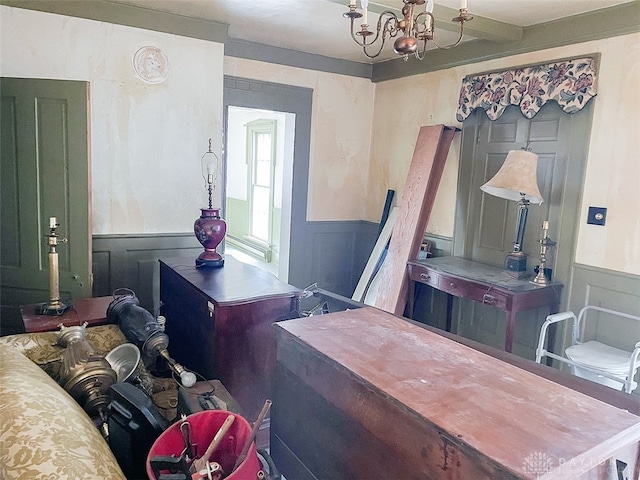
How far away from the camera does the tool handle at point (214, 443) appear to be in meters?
1.20

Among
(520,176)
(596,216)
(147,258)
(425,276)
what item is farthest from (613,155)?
(147,258)

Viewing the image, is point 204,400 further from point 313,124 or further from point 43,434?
point 313,124

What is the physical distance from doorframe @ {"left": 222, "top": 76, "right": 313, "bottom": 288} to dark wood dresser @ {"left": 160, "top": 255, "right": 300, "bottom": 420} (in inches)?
60.7

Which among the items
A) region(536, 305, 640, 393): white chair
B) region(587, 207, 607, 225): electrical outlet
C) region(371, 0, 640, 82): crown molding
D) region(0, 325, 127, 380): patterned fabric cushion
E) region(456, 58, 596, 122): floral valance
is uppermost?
region(371, 0, 640, 82): crown molding

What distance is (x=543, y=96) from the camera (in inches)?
122

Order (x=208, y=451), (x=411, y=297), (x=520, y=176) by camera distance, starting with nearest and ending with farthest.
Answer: (x=208, y=451) → (x=520, y=176) → (x=411, y=297)

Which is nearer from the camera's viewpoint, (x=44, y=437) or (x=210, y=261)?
(x=44, y=437)

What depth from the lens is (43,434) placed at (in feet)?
3.60

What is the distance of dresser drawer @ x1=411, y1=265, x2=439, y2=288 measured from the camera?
11.3 ft

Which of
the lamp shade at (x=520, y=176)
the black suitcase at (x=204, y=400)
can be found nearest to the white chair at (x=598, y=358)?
the lamp shade at (x=520, y=176)

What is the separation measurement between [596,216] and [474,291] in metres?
0.88

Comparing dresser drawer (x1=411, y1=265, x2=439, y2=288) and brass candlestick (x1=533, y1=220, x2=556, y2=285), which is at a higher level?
brass candlestick (x1=533, y1=220, x2=556, y2=285)

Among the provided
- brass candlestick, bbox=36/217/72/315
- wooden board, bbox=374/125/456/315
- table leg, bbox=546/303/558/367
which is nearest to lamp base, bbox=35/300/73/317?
brass candlestick, bbox=36/217/72/315

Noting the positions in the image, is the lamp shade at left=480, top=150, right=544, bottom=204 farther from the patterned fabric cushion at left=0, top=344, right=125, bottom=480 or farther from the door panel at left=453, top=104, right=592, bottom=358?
the patterned fabric cushion at left=0, top=344, right=125, bottom=480
